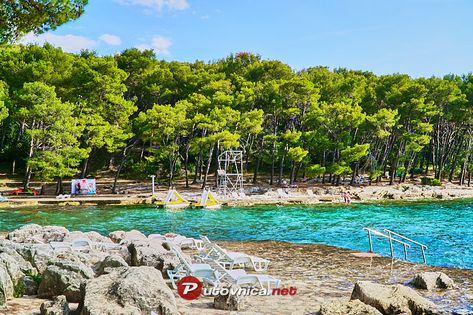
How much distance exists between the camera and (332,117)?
128 feet

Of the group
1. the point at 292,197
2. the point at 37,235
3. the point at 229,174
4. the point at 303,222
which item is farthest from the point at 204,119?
the point at 37,235

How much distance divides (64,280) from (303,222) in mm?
15448

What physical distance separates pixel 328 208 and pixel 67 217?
1481 centimetres

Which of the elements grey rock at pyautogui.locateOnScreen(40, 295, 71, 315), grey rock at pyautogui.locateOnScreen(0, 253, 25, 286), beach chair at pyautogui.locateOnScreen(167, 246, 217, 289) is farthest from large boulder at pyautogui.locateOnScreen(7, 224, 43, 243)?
grey rock at pyautogui.locateOnScreen(40, 295, 71, 315)

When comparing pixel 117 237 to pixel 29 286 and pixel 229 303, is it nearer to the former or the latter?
pixel 29 286

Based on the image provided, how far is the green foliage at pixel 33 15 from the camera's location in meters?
9.48

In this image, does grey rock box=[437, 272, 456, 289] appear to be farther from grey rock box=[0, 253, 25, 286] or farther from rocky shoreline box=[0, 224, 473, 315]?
grey rock box=[0, 253, 25, 286]

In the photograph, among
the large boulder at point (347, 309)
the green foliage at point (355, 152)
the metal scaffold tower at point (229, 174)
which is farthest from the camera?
the green foliage at point (355, 152)

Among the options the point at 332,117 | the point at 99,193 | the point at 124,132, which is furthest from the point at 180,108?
the point at 332,117

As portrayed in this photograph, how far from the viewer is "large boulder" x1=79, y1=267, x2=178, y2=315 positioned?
4.74 m

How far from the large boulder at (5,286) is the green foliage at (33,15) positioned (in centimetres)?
580

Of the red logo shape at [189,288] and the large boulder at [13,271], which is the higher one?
the large boulder at [13,271]

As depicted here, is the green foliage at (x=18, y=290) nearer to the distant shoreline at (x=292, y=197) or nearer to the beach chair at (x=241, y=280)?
the beach chair at (x=241, y=280)

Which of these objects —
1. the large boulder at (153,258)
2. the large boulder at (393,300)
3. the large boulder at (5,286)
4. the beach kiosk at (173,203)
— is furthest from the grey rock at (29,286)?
the beach kiosk at (173,203)
